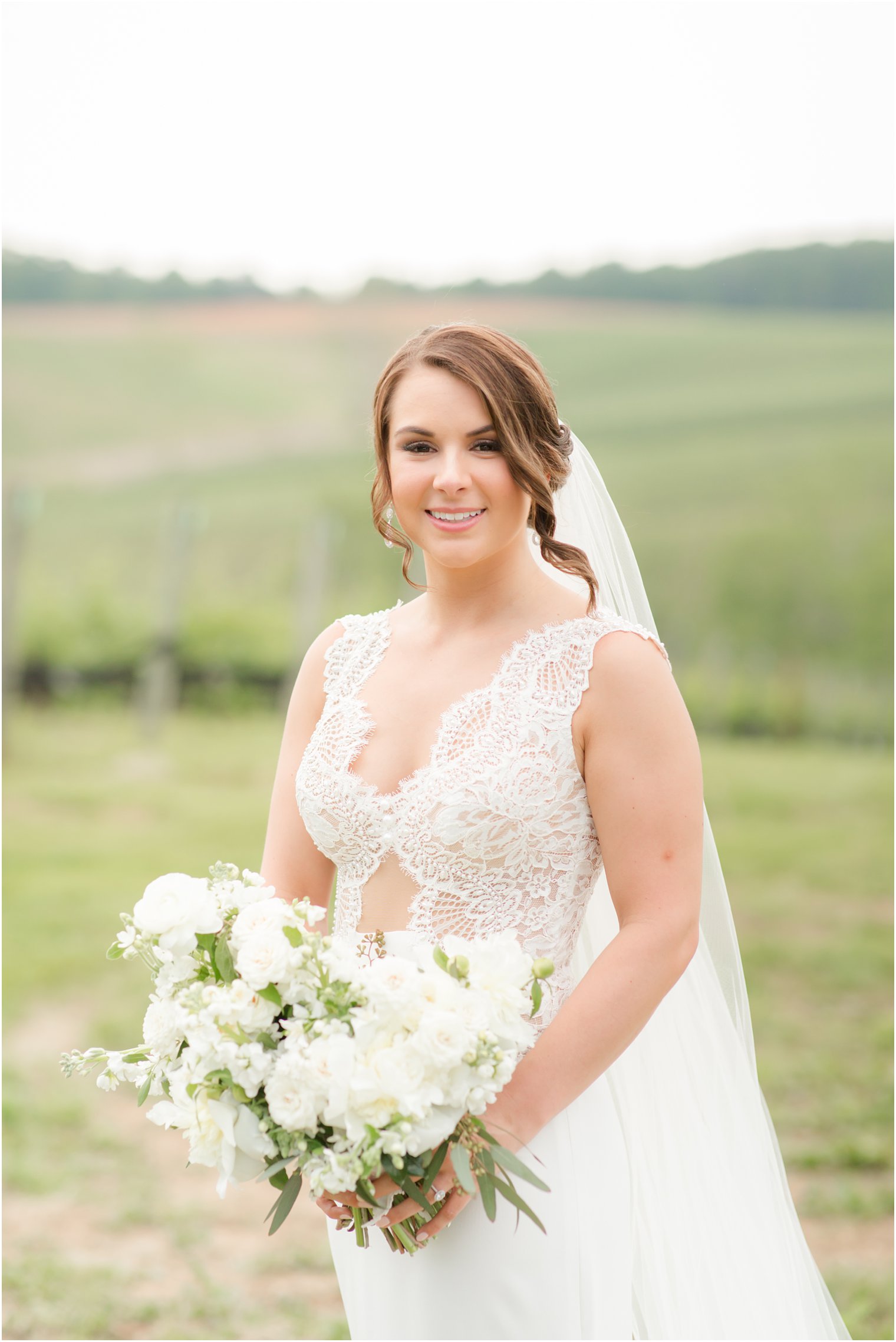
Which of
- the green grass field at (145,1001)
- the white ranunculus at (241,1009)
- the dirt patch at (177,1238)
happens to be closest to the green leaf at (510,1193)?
the white ranunculus at (241,1009)

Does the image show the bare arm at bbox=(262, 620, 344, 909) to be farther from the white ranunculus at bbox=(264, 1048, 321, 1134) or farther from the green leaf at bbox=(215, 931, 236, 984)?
the white ranunculus at bbox=(264, 1048, 321, 1134)

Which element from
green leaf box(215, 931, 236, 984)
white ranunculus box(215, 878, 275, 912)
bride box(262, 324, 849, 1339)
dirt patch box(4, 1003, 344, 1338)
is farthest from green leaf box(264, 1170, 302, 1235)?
dirt patch box(4, 1003, 344, 1338)

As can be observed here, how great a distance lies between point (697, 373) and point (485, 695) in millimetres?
14378

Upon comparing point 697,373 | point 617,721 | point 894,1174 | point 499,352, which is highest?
point 697,373

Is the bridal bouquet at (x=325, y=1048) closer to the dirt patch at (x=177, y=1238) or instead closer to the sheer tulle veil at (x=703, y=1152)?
the sheer tulle veil at (x=703, y=1152)

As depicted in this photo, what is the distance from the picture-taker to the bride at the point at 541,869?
6.98ft

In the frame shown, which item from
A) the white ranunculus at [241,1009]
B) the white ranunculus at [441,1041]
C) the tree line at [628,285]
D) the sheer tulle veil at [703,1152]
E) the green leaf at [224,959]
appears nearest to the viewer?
the white ranunculus at [441,1041]

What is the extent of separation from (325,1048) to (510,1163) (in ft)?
1.12

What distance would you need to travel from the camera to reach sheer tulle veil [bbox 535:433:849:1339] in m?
2.52

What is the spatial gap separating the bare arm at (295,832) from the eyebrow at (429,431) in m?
0.53

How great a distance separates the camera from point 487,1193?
1813mm

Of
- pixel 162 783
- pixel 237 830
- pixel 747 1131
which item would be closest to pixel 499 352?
pixel 747 1131

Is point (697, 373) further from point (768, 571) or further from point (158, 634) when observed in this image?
point (158, 634)

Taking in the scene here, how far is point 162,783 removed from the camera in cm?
946
